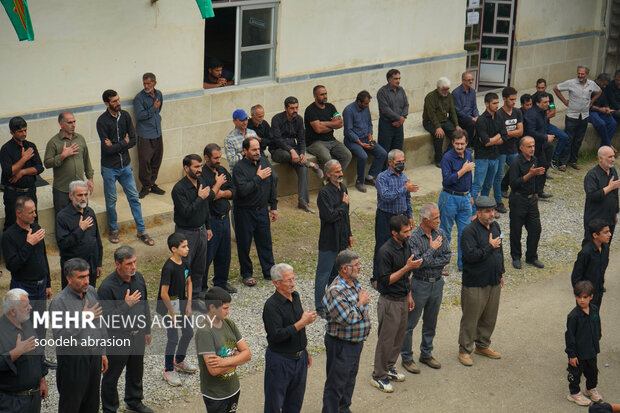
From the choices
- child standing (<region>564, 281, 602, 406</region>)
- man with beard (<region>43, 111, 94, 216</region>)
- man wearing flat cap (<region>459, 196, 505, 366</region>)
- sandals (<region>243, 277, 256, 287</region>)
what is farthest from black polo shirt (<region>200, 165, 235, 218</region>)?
child standing (<region>564, 281, 602, 406</region>)

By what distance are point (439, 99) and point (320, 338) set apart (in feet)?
22.8

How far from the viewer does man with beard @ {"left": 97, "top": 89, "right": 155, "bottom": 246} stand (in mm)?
12273

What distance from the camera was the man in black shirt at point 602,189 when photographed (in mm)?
12172

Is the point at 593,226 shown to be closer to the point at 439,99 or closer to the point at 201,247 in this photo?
the point at 201,247

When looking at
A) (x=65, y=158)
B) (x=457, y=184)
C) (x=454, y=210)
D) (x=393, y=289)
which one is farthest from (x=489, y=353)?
(x=65, y=158)

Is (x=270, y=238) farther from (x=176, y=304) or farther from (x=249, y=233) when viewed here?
(x=176, y=304)

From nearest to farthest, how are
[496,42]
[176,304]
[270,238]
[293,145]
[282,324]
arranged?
[282,324], [176,304], [270,238], [293,145], [496,42]

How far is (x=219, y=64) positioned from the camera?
581 inches

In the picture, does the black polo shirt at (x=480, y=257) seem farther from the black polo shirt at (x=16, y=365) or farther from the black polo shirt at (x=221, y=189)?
the black polo shirt at (x=16, y=365)

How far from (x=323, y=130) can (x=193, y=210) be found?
4.56 metres

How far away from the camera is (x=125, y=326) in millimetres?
8531

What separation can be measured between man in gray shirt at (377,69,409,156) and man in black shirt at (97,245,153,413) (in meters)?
7.66

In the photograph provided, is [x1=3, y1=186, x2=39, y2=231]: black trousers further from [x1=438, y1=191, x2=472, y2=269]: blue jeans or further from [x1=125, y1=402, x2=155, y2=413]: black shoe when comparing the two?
[x1=438, y1=191, x2=472, y2=269]: blue jeans

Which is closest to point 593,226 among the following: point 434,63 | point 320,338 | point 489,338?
point 489,338
